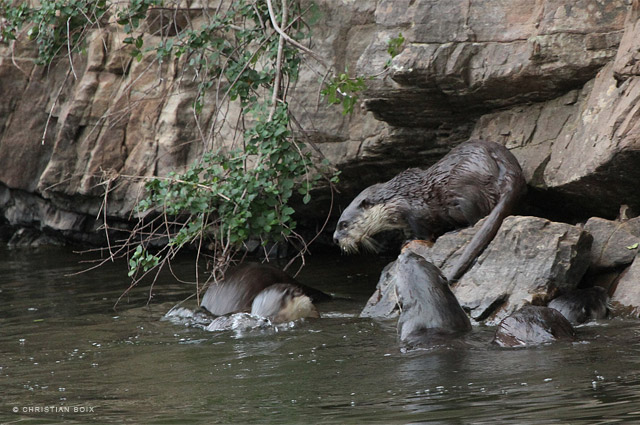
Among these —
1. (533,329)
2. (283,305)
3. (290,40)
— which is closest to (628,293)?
(533,329)

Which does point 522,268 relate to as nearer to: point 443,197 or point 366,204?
point 443,197

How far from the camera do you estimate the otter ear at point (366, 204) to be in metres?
7.22

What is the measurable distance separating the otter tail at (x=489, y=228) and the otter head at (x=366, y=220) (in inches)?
39.8

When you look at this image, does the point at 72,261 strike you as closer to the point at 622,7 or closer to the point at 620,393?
the point at 622,7

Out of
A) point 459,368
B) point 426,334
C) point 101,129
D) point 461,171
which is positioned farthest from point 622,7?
point 101,129

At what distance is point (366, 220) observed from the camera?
7.19 meters

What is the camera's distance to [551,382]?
12.2ft

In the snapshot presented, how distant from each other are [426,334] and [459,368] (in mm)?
698

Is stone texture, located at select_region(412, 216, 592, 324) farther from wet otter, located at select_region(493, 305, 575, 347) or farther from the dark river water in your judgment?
wet otter, located at select_region(493, 305, 575, 347)

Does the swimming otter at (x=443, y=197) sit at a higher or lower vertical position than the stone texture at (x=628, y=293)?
higher

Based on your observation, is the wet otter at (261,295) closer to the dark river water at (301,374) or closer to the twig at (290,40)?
the dark river water at (301,374)

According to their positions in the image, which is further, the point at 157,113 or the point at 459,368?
the point at 157,113

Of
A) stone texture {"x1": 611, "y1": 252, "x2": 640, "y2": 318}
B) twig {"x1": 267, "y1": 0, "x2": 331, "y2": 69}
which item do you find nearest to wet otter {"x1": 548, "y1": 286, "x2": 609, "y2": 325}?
stone texture {"x1": 611, "y1": 252, "x2": 640, "y2": 318}

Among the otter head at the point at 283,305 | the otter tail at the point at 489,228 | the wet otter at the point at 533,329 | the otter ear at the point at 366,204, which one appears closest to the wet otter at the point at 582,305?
the wet otter at the point at 533,329
